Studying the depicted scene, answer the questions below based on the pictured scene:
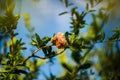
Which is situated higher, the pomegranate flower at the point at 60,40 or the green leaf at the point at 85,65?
the pomegranate flower at the point at 60,40

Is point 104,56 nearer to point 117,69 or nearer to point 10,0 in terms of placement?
point 117,69

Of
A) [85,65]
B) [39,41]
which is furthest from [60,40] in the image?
[85,65]

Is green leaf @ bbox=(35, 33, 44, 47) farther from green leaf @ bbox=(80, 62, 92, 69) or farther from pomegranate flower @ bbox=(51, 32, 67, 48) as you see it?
green leaf @ bbox=(80, 62, 92, 69)

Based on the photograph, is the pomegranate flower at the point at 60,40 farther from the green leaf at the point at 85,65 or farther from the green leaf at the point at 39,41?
the green leaf at the point at 85,65

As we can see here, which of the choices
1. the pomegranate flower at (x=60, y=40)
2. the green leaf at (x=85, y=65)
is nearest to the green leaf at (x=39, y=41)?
the pomegranate flower at (x=60, y=40)

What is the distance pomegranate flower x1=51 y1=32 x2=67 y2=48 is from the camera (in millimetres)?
2775

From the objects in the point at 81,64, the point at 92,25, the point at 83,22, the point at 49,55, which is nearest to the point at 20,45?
the point at 49,55

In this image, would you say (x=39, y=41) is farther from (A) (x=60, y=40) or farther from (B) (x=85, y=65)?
(B) (x=85, y=65)

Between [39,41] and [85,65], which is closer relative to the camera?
[39,41]

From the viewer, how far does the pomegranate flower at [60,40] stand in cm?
278

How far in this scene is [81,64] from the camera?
183 inches

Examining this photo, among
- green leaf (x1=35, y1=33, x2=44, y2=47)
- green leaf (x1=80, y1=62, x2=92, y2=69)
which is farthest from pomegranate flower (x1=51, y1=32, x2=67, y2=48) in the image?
green leaf (x1=80, y1=62, x2=92, y2=69)

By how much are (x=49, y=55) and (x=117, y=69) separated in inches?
104

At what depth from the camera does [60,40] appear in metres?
2.78
